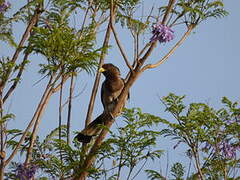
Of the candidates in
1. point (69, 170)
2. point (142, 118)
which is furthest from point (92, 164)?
point (142, 118)

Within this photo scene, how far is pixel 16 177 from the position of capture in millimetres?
4949

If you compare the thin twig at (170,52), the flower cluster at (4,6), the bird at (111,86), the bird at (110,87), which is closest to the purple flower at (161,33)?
the thin twig at (170,52)

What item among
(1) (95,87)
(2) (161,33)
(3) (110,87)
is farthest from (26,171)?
(2) (161,33)

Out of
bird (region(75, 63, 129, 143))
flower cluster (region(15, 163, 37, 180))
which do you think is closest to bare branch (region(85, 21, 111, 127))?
bird (region(75, 63, 129, 143))

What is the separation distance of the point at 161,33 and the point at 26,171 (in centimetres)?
194

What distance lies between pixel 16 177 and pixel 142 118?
147 cm

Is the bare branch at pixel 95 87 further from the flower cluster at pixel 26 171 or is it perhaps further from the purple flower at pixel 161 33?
the purple flower at pixel 161 33

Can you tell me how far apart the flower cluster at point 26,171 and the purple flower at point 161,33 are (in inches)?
70.0

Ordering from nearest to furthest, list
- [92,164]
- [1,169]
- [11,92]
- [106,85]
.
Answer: [1,169], [92,164], [11,92], [106,85]

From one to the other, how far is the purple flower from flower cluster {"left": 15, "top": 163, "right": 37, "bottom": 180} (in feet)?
5.84

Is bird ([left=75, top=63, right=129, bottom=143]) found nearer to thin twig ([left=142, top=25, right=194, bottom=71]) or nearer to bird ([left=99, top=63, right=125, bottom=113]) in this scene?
bird ([left=99, top=63, right=125, bottom=113])

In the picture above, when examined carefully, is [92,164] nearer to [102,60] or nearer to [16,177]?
[16,177]

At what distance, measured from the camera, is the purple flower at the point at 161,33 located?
4.32m

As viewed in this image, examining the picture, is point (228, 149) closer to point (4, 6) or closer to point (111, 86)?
point (111, 86)
